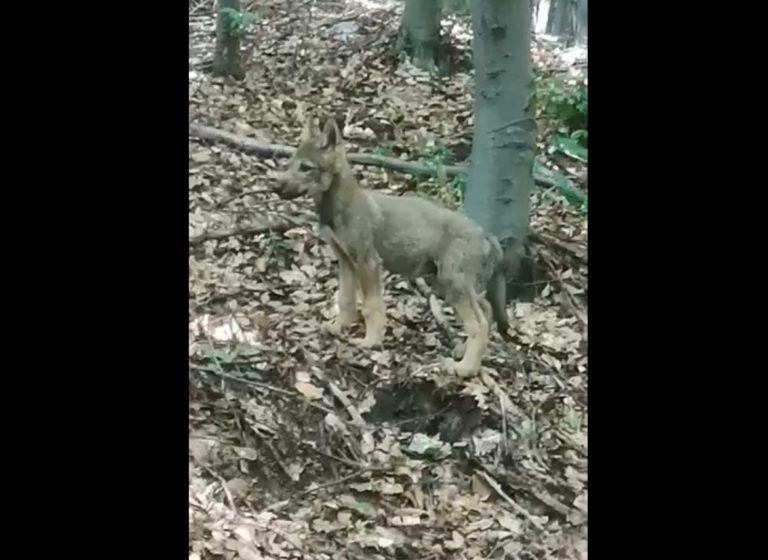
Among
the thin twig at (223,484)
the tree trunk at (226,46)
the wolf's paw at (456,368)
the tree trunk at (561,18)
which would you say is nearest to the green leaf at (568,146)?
the tree trunk at (561,18)

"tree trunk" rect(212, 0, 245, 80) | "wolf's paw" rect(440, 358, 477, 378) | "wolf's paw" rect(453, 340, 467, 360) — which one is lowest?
"wolf's paw" rect(440, 358, 477, 378)

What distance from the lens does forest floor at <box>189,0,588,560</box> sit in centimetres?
161

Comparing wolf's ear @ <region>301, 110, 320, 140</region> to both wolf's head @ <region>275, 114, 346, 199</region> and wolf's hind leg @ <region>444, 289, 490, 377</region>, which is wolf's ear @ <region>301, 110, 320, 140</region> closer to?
wolf's head @ <region>275, 114, 346, 199</region>

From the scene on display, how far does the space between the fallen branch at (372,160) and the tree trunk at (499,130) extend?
0.09 ft

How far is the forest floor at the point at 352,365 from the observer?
1608mm

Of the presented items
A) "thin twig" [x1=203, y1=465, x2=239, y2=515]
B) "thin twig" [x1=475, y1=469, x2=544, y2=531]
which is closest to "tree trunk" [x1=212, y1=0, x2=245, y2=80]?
"thin twig" [x1=203, y1=465, x2=239, y2=515]

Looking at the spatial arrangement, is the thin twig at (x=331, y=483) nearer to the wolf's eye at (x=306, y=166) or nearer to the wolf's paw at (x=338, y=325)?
the wolf's paw at (x=338, y=325)

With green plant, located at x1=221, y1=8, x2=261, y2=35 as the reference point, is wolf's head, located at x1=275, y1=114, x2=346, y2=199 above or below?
below

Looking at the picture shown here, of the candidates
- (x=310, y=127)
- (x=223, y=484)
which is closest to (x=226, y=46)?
(x=310, y=127)

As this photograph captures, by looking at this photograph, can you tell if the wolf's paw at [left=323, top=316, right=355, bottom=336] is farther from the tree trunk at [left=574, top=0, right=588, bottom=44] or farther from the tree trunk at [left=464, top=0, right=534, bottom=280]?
A: the tree trunk at [left=574, top=0, right=588, bottom=44]

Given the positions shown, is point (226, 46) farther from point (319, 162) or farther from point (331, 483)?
point (331, 483)

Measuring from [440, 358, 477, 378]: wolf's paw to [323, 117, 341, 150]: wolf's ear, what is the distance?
0.36m
